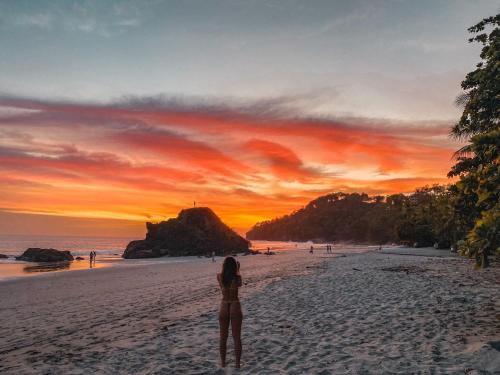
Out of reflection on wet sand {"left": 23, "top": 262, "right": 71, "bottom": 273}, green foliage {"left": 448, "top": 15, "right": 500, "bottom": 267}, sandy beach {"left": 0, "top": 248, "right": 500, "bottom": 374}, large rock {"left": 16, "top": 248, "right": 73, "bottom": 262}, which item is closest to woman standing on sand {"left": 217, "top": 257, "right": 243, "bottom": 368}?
sandy beach {"left": 0, "top": 248, "right": 500, "bottom": 374}

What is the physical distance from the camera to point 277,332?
39.8 feet

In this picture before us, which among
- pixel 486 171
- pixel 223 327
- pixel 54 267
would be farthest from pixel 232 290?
pixel 54 267

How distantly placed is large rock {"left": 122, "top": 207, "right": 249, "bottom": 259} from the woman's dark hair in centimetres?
7392

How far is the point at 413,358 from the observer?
9250 mm

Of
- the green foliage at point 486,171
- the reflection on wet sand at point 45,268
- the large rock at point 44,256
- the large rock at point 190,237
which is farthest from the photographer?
the large rock at point 190,237

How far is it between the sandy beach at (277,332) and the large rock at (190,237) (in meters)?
63.8

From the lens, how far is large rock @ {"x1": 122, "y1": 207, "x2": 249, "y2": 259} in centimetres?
8519

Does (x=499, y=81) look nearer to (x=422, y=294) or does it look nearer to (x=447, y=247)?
(x=422, y=294)

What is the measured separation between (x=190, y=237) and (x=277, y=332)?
81193mm

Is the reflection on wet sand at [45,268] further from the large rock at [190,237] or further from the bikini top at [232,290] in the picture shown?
the bikini top at [232,290]

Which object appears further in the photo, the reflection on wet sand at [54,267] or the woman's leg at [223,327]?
the reflection on wet sand at [54,267]

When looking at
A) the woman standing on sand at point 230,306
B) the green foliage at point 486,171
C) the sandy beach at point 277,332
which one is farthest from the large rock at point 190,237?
the woman standing on sand at point 230,306

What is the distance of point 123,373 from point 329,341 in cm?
551

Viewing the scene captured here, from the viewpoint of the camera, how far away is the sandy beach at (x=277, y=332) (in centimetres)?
917
